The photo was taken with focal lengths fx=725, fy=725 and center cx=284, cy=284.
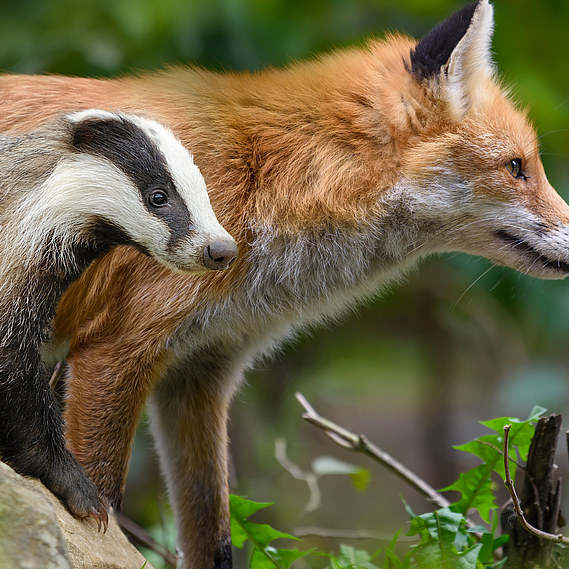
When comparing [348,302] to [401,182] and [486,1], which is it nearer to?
[401,182]

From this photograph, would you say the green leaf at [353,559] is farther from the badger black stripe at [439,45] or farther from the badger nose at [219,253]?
the badger black stripe at [439,45]

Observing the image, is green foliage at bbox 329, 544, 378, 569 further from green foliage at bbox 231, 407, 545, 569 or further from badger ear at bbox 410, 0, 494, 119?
badger ear at bbox 410, 0, 494, 119

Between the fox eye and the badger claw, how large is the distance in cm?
231

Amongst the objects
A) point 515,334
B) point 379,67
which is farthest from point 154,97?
point 515,334

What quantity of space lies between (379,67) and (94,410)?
7.00 feet

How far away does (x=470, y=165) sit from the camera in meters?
3.38

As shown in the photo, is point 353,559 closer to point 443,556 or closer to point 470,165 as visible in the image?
point 443,556

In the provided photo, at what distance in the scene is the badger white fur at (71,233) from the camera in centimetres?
248

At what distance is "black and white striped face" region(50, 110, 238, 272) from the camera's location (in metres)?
2.50

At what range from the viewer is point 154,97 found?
10.8 ft

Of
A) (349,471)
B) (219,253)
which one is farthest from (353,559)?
(219,253)

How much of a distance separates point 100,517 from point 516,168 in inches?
93.6

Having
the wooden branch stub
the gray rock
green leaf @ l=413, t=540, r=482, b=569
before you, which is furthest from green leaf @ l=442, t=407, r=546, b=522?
the gray rock

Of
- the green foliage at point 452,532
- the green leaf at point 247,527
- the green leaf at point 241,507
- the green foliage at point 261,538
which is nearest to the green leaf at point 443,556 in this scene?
the green foliage at point 452,532
